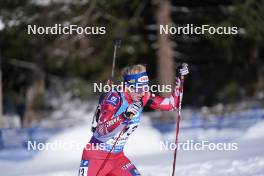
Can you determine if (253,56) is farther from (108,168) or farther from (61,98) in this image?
(108,168)

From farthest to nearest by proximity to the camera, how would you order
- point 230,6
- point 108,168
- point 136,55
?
point 136,55, point 230,6, point 108,168

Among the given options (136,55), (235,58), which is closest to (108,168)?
(136,55)

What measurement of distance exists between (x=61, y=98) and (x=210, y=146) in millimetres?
19970

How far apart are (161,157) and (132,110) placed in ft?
25.3

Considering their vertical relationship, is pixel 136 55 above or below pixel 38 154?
above

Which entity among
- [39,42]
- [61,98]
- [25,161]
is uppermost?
[39,42]

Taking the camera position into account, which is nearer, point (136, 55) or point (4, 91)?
point (136, 55)

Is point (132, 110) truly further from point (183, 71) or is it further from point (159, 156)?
point (159, 156)

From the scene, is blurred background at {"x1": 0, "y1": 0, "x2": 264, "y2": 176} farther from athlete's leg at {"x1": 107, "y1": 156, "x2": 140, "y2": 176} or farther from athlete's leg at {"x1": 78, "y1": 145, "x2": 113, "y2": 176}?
athlete's leg at {"x1": 78, "y1": 145, "x2": 113, "y2": 176}

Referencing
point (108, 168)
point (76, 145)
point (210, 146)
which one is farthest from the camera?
point (76, 145)

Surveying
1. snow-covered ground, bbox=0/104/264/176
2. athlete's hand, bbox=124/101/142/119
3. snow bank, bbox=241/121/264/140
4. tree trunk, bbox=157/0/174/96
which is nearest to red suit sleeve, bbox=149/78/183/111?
athlete's hand, bbox=124/101/142/119

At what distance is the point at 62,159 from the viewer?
1451 centimetres

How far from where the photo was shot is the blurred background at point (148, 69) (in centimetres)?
1472

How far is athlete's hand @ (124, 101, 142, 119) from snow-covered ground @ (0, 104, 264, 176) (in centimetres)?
379
